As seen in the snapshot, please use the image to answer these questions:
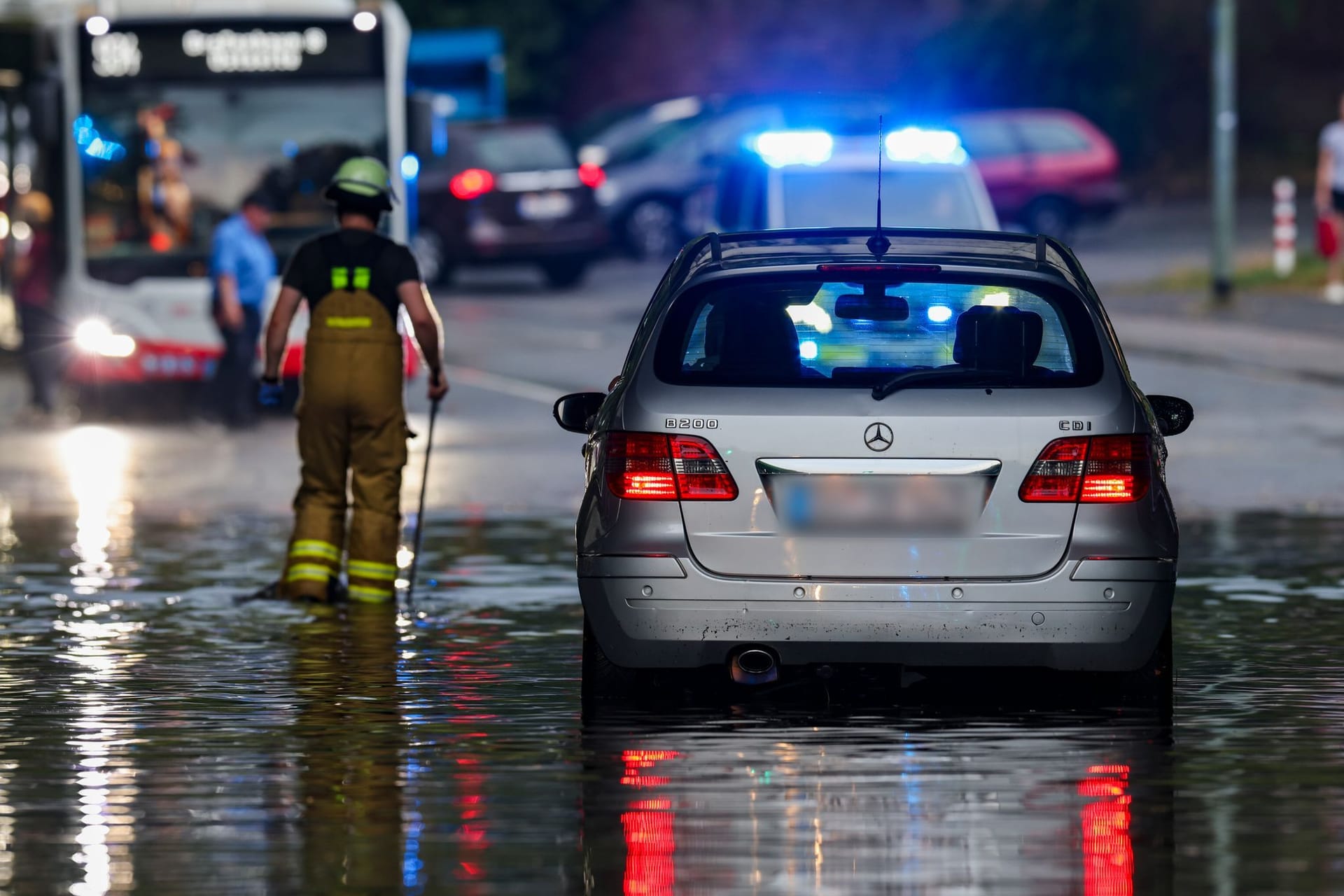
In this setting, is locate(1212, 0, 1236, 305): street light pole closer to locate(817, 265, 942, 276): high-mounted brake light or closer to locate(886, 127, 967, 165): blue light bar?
locate(886, 127, 967, 165): blue light bar

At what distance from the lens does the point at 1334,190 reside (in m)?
30.8

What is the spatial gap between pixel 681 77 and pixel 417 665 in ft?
155

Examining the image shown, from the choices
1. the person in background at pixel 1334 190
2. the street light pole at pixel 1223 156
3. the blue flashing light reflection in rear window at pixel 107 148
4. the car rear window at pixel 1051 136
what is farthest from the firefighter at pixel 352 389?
the car rear window at pixel 1051 136

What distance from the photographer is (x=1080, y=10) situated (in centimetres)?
5003

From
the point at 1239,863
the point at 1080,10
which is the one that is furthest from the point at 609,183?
the point at 1239,863

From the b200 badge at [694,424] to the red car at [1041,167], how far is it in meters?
31.4

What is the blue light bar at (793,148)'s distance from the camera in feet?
72.8

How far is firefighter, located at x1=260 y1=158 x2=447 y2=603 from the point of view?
12148 mm

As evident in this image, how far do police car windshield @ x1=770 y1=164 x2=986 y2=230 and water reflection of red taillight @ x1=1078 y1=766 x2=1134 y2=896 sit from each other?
13.3m

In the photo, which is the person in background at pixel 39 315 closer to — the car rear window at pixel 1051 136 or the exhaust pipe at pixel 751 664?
the exhaust pipe at pixel 751 664

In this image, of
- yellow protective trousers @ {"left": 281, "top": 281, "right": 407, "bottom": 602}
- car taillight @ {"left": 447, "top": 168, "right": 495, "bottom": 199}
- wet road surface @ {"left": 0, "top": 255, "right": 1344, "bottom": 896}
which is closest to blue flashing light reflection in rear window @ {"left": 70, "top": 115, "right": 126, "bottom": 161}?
wet road surface @ {"left": 0, "top": 255, "right": 1344, "bottom": 896}

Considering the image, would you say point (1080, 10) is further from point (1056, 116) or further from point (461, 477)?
point (461, 477)

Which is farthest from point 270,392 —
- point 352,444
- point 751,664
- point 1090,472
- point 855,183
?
point 855,183

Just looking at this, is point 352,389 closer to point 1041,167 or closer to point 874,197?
point 874,197
